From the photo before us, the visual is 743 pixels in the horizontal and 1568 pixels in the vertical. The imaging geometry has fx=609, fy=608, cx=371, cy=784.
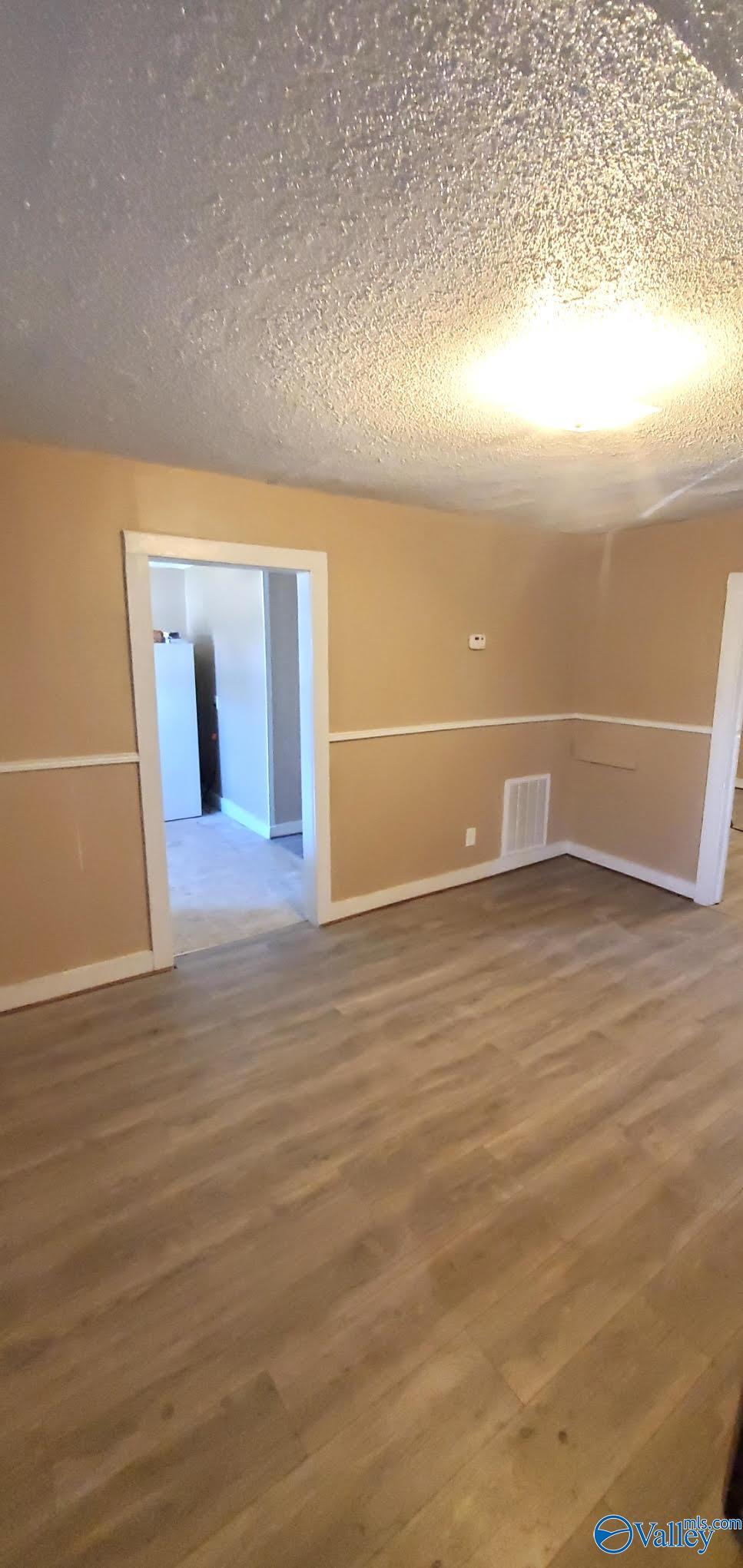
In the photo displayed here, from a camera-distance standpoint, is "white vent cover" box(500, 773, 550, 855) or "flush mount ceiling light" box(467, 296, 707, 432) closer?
"flush mount ceiling light" box(467, 296, 707, 432)

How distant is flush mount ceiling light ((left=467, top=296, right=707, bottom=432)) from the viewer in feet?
4.44

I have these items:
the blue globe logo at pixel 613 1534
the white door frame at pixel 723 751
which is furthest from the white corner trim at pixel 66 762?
the white door frame at pixel 723 751

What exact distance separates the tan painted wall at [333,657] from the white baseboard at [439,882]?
2.7 inches

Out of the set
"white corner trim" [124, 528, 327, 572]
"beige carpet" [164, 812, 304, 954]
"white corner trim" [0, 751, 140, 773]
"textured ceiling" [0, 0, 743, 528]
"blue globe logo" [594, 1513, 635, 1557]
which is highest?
"textured ceiling" [0, 0, 743, 528]

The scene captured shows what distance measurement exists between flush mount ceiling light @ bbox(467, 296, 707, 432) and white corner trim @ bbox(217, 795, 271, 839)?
11.4 ft

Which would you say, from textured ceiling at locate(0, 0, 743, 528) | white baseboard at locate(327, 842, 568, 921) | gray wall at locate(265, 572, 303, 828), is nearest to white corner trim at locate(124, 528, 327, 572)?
textured ceiling at locate(0, 0, 743, 528)

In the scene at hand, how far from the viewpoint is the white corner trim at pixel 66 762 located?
2395 millimetres

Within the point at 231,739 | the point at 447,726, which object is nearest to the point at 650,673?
the point at 447,726

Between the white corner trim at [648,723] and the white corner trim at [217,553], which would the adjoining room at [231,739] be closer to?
the white corner trim at [217,553]

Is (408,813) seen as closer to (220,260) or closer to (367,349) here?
(367,349)

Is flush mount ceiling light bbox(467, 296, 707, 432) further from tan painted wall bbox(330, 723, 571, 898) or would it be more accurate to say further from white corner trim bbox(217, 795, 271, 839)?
white corner trim bbox(217, 795, 271, 839)

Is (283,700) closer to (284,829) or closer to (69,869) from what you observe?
(284,829)

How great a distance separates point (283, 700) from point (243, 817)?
3.72ft

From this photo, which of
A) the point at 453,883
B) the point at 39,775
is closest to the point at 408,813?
the point at 453,883
